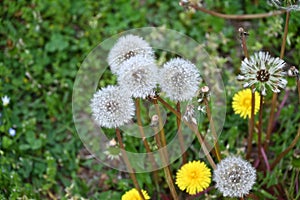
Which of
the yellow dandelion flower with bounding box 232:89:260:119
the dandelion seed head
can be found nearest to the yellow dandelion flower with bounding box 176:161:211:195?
the yellow dandelion flower with bounding box 232:89:260:119

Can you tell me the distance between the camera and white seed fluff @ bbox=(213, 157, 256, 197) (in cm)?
197

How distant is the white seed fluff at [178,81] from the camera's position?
2.00m

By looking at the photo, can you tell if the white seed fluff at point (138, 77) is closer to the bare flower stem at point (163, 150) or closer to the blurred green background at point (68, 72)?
the bare flower stem at point (163, 150)

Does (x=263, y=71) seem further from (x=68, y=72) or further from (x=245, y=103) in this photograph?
(x=68, y=72)

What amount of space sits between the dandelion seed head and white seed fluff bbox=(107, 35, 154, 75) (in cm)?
39

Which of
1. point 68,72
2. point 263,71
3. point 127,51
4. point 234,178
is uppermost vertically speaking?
point 68,72

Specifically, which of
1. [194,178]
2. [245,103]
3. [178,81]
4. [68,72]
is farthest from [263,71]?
[68,72]

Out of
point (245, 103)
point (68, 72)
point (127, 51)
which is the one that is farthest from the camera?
point (68, 72)

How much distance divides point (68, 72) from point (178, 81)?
3.88ft

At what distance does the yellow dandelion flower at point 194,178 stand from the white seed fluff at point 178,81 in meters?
0.34

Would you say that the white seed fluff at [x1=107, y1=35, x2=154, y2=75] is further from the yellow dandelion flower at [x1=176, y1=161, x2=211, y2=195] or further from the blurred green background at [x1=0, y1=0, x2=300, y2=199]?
the blurred green background at [x1=0, y1=0, x2=300, y2=199]

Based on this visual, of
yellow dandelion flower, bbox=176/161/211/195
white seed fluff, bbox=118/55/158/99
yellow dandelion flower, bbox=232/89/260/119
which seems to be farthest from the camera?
yellow dandelion flower, bbox=232/89/260/119

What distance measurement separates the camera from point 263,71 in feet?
6.40

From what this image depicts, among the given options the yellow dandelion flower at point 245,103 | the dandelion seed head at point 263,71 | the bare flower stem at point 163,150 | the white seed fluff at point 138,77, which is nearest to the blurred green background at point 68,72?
the yellow dandelion flower at point 245,103
